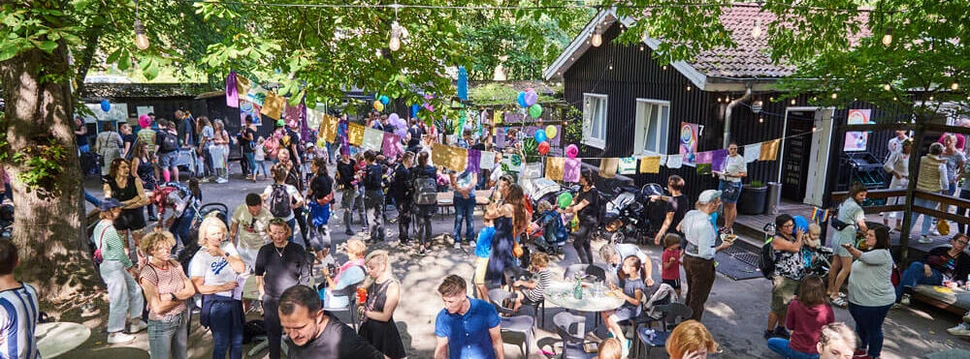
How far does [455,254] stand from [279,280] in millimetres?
4655

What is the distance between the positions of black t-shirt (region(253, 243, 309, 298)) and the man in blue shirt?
5.27 ft

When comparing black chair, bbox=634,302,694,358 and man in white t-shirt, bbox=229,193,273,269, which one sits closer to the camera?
black chair, bbox=634,302,694,358

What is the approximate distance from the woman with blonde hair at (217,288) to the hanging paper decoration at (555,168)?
606 cm

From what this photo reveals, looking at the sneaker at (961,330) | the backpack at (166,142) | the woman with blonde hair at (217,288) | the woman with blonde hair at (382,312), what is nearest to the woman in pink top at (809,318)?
the sneaker at (961,330)

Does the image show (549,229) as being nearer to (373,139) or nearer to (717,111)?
(373,139)

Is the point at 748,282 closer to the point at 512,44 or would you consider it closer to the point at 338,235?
the point at 338,235

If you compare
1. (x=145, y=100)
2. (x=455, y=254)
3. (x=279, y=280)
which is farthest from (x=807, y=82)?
(x=145, y=100)

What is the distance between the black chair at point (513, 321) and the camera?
580 cm

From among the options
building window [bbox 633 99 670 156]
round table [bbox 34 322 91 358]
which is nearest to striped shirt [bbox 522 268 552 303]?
round table [bbox 34 322 91 358]

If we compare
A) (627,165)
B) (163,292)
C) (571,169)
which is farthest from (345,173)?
(163,292)

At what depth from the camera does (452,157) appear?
9742 millimetres

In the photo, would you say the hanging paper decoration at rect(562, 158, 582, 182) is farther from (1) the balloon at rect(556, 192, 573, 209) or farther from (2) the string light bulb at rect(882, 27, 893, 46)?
(2) the string light bulb at rect(882, 27, 893, 46)

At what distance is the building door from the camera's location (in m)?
12.1

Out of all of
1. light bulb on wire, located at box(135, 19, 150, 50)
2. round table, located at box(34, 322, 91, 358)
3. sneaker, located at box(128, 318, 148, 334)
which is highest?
light bulb on wire, located at box(135, 19, 150, 50)
